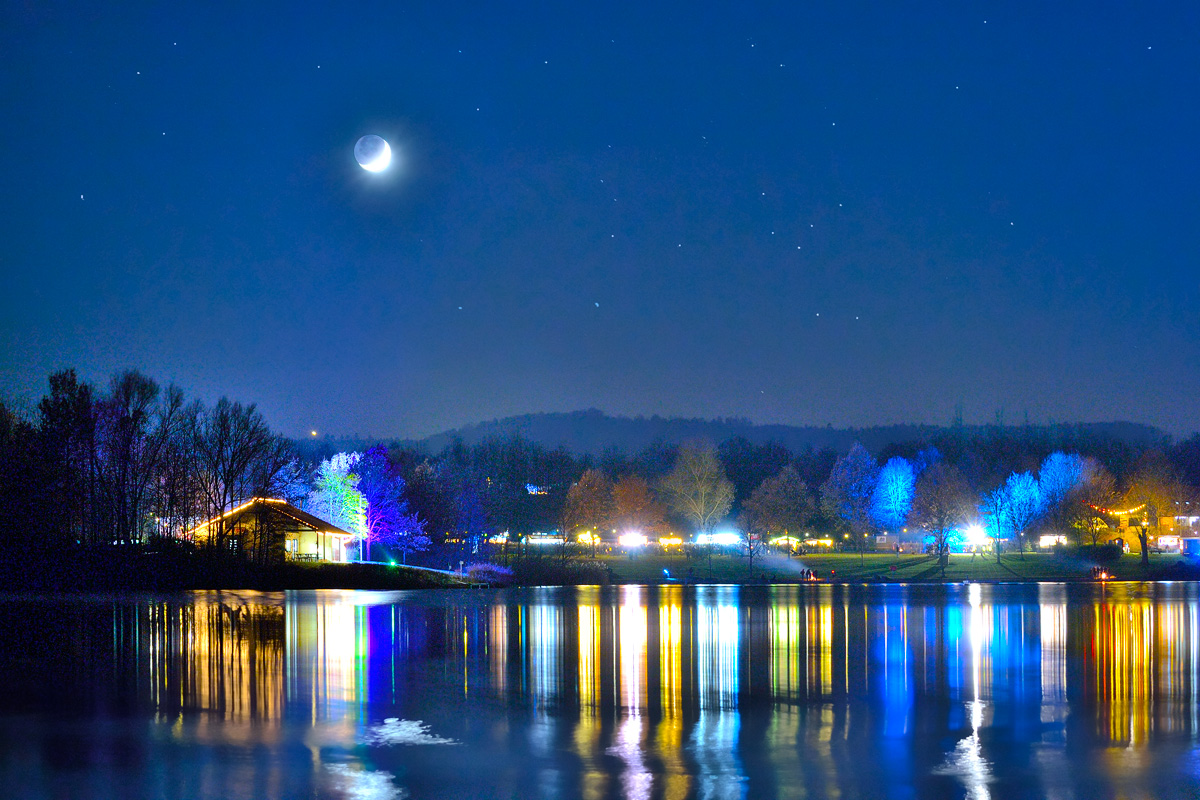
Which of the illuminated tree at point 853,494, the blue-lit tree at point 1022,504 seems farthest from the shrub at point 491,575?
→ the illuminated tree at point 853,494

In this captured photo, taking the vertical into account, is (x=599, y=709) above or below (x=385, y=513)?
above

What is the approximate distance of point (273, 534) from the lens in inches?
2746

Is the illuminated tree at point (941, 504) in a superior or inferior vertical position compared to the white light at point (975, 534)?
superior

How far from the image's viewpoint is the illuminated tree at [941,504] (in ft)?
321

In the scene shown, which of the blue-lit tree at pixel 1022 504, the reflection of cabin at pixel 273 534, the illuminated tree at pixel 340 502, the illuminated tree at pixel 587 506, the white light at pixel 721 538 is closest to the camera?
the reflection of cabin at pixel 273 534

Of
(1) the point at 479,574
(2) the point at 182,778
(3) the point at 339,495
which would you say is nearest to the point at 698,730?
(2) the point at 182,778

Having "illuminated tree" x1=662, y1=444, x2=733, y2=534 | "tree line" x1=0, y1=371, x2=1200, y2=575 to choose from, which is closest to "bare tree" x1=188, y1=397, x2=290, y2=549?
"tree line" x1=0, y1=371, x2=1200, y2=575

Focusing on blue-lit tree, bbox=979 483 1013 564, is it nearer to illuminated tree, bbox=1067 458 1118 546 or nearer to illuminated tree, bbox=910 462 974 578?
illuminated tree, bbox=910 462 974 578

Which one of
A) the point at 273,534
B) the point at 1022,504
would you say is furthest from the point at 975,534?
the point at 273,534

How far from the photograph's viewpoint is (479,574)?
7025 centimetres

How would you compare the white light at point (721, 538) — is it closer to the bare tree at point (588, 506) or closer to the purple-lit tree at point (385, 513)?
the bare tree at point (588, 506)

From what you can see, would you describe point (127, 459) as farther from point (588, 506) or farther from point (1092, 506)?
point (1092, 506)

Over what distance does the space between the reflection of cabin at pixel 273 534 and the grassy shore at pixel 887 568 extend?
19.7 meters

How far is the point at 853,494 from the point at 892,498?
425cm
